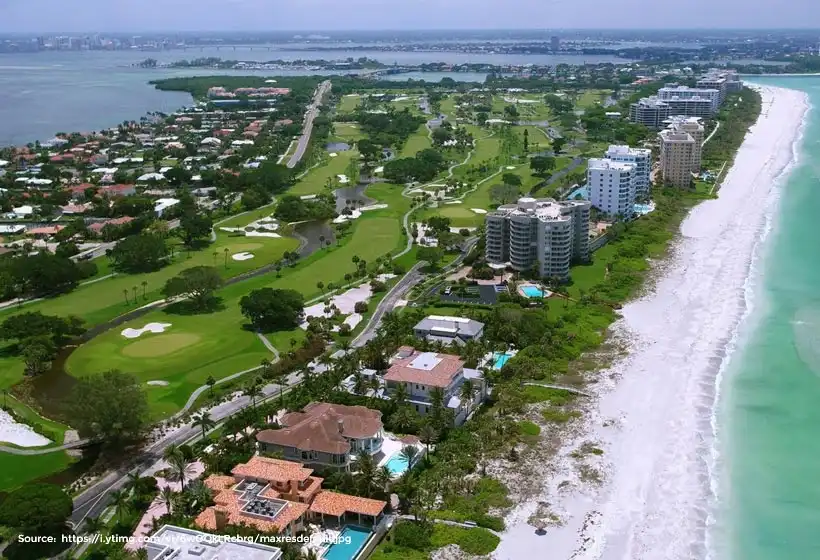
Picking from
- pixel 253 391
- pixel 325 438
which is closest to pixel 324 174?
pixel 253 391

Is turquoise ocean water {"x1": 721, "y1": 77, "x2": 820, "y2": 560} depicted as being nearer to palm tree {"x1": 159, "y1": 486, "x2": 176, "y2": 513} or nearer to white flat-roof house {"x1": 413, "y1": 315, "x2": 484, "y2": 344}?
white flat-roof house {"x1": 413, "y1": 315, "x2": 484, "y2": 344}

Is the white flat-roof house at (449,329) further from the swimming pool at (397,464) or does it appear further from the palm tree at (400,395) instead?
the swimming pool at (397,464)

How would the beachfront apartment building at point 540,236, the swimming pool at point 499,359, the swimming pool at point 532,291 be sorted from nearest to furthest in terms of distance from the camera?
the swimming pool at point 499,359
the swimming pool at point 532,291
the beachfront apartment building at point 540,236

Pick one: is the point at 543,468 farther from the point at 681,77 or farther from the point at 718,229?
the point at 681,77

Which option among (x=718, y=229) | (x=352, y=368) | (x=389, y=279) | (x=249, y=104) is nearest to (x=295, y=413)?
(x=352, y=368)

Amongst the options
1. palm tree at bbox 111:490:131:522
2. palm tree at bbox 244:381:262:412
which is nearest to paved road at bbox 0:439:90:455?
palm tree at bbox 111:490:131:522

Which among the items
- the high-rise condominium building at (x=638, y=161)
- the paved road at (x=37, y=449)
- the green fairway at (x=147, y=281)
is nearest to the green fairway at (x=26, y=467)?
the paved road at (x=37, y=449)

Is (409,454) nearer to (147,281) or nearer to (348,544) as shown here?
(348,544)
